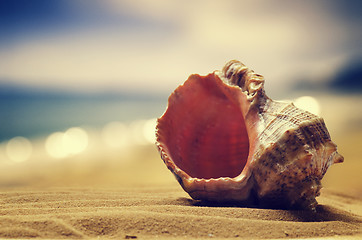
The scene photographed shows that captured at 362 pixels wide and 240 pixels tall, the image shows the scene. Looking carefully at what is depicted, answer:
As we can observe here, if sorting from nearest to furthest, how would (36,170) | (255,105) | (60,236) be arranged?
(60,236) → (255,105) → (36,170)

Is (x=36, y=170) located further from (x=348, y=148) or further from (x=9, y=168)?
(x=348, y=148)

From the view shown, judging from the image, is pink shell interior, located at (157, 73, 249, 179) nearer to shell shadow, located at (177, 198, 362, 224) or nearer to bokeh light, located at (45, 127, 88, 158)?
shell shadow, located at (177, 198, 362, 224)

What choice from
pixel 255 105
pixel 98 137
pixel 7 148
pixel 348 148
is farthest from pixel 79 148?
pixel 255 105

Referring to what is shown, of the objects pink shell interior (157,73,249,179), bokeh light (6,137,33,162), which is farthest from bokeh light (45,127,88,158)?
pink shell interior (157,73,249,179)

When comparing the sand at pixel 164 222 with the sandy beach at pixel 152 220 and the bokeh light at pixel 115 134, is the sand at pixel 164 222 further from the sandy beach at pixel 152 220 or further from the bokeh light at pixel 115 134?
the bokeh light at pixel 115 134

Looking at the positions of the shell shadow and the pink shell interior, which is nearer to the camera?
the shell shadow

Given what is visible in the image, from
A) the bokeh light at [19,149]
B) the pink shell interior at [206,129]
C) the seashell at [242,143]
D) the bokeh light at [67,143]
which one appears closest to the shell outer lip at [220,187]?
the seashell at [242,143]
